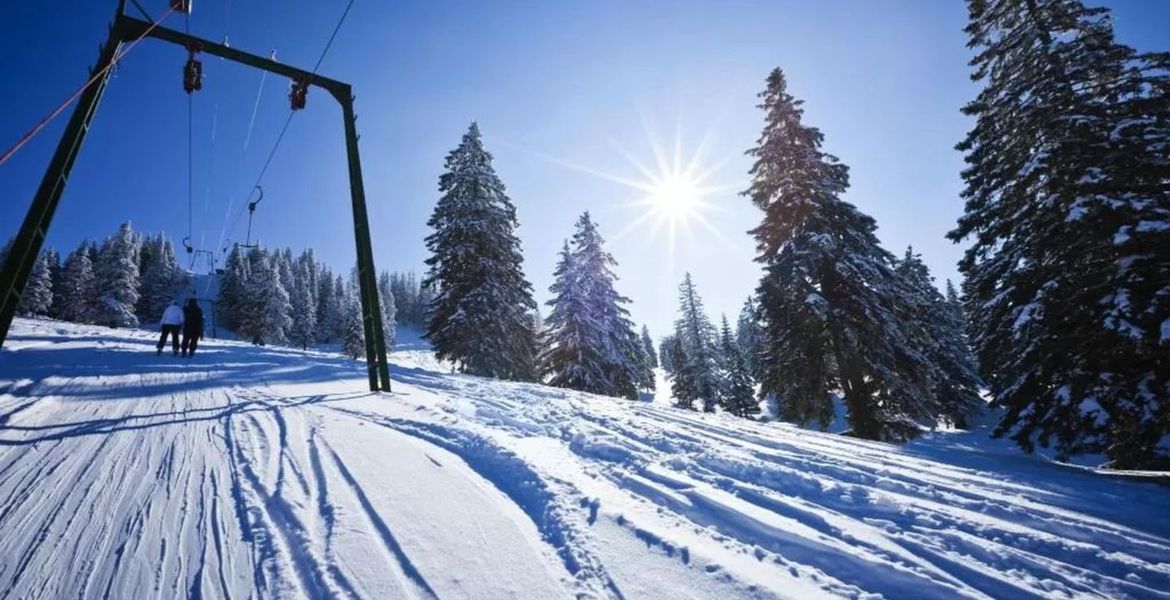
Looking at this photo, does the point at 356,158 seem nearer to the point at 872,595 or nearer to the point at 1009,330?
the point at 872,595

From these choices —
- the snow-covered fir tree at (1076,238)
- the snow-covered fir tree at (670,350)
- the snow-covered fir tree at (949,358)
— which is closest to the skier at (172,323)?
the snow-covered fir tree at (1076,238)

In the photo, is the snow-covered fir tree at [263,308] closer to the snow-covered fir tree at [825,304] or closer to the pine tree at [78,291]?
the pine tree at [78,291]

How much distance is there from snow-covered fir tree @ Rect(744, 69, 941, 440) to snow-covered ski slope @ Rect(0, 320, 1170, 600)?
7894mm

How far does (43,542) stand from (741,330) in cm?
7594

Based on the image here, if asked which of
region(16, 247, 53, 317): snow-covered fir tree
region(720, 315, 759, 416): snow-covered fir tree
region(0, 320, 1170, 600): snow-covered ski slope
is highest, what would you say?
region(16, 247, 53, 317): snow-covered fir tree

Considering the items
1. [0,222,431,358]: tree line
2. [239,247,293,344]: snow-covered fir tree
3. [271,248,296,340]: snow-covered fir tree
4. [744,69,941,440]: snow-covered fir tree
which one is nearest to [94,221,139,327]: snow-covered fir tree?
[0,222,431,358]: tree line

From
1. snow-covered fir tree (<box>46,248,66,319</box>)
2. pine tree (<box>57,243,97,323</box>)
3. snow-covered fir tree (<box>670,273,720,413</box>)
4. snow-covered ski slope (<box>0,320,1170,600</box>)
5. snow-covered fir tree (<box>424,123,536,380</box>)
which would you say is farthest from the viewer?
snow-covered fir tree (<box>46,248,66,319</box>)

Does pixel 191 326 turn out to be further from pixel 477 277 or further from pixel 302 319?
pixel 302 319

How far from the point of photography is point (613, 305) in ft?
82.0

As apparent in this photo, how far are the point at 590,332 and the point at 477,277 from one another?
20.3 feet

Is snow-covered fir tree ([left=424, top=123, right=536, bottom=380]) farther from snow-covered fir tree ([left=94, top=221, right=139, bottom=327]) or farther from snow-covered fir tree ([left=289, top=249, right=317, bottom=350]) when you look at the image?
snow-covered fir tree ([left=289, top=249, right=317, bottom=350])

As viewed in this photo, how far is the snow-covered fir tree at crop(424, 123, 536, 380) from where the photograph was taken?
20531mm

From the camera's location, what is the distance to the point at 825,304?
13.9 metres

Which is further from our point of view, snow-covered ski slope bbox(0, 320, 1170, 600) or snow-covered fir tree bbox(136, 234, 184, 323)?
snow-covered fir tree bbox(136, 234, 184, 323)
